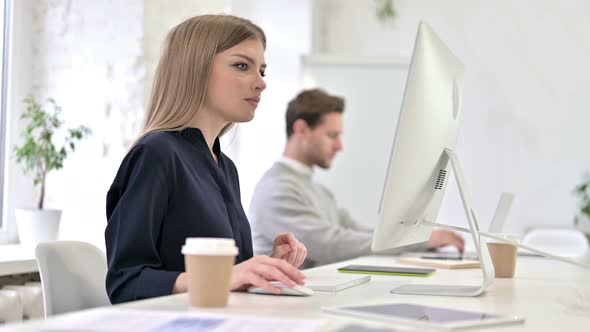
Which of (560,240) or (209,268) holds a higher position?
(209,268)

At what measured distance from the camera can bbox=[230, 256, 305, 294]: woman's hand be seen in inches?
50.2

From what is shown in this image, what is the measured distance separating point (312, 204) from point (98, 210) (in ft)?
2.92

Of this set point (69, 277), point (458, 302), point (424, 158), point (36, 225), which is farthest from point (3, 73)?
point (458, 302)

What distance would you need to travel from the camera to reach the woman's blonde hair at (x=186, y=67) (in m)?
1.69

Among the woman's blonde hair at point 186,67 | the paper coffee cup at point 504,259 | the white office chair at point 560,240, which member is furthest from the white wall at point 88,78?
the white office chair at point 560,240

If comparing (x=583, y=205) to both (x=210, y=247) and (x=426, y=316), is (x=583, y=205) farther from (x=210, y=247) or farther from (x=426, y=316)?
(x=210, y=247)

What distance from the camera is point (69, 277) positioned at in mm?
1701

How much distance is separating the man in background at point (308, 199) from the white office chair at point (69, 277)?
1.19 meters

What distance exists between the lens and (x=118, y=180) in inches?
60.4

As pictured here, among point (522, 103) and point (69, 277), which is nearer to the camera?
point (69, 277)

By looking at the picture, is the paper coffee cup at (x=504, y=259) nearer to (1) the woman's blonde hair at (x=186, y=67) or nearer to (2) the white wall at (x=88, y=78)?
(1) the woman's blonde hair at (x=186, y=67)

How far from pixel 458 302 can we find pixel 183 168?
0.60 m

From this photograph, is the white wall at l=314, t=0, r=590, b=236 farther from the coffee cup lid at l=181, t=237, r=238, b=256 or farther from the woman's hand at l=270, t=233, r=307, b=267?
the coffee cup lid at l=181, t=237, r=238, b=256

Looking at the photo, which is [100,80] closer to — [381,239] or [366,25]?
[381,239]
